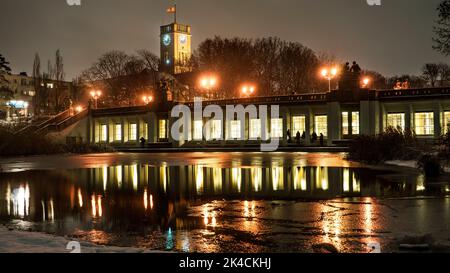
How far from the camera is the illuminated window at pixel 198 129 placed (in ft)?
201

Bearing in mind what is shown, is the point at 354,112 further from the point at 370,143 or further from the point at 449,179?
the point at 449,179

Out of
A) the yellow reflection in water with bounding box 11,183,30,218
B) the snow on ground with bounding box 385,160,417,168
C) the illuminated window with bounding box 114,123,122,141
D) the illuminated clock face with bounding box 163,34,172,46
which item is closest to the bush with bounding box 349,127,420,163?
the snow on ground with bounding box 385,160,417,168

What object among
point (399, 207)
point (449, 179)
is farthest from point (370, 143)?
point (399, 207)

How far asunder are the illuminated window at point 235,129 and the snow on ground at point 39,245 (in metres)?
50.1

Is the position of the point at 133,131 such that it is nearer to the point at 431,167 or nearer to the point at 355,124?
the point at 355,124

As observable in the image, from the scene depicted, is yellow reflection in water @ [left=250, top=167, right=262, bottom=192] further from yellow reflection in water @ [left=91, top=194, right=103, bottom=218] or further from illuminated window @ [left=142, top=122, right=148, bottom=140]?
illuminated window @ [left=142, top=122, right=148, bottom=140]

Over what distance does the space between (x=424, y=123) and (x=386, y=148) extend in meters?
22.1

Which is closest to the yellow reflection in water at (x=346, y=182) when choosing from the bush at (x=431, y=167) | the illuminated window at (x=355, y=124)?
the bush at (x=431, y=167)

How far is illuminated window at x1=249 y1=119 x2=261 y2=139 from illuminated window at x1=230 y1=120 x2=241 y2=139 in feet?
4.73

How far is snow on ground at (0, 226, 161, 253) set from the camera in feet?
23.0

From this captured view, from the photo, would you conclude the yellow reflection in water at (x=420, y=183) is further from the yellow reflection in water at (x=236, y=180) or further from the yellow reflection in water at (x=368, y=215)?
the yellow reflection in water at (x=236, y=180)

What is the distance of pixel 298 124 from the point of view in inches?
2199

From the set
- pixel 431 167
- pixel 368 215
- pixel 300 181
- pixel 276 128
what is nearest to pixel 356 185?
pixel 300 181

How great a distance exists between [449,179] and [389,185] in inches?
112
